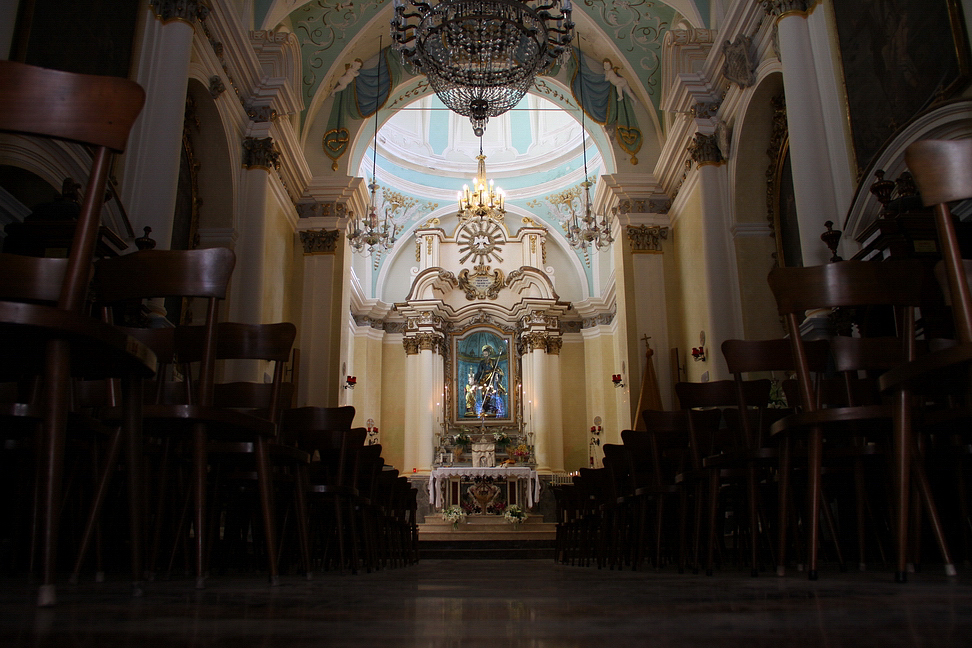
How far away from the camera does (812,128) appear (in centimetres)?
628

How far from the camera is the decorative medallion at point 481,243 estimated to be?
55.8 ft

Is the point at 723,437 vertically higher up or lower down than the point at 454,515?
higher up

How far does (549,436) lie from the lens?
600 inches

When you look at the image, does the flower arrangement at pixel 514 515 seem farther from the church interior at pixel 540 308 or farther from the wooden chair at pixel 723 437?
the wooden chair at pixel 723 437

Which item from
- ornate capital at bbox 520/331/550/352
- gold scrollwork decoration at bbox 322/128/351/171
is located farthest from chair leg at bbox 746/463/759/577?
ornate capital at bbox 520/331/550/352

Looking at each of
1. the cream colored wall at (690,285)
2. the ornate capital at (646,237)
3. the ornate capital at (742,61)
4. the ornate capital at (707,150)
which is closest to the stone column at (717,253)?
the ornate capital at (707,150)

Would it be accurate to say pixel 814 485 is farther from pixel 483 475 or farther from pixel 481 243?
pixel 481 243

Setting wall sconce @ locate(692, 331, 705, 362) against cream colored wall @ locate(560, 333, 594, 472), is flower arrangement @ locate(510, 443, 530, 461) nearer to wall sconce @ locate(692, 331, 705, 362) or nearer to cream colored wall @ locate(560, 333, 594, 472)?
cream colored wall @ locate(560, 333, 594, 472)

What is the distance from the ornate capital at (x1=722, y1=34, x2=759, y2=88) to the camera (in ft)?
26.1

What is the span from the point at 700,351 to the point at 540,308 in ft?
22.3

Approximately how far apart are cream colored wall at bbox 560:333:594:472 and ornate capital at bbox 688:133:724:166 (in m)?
7.61

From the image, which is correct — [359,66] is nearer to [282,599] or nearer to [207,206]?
[207,206]

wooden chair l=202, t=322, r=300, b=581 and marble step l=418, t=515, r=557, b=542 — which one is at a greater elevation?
wooden chair l=202, t=322, r=300, b=581

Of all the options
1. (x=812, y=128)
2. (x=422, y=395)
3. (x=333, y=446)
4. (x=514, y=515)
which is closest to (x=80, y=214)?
(x=333, y=446)
